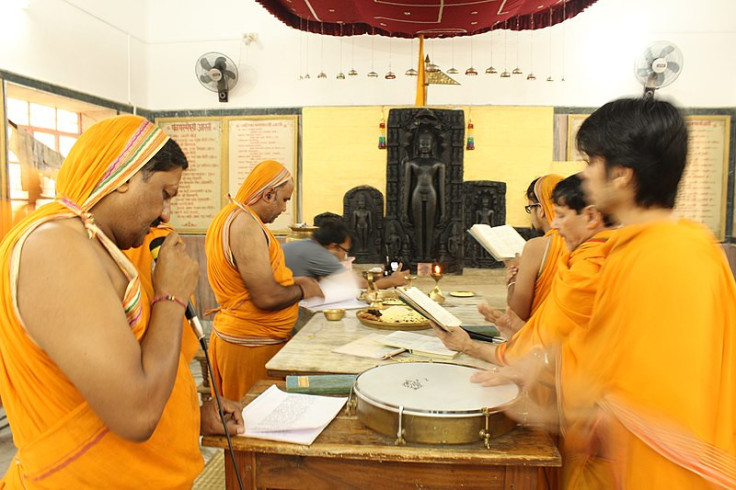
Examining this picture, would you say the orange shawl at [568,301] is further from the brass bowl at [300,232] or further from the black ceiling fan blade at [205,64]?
the black ceiling fan blade at [205,64]

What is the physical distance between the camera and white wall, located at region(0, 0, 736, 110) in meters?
Result: 5.95

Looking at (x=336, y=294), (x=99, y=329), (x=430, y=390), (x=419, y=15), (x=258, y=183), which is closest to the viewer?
(x=99, y=329)

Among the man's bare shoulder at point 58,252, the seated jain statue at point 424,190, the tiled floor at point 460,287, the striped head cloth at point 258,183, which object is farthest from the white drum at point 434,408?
the seated jain statue at point 424,190

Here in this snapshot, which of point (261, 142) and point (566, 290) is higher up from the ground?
point (261, 142)

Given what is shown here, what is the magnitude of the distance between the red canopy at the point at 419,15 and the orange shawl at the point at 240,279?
8.76ft

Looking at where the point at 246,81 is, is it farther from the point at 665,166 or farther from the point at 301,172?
the point at 665,166

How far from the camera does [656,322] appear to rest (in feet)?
3.58

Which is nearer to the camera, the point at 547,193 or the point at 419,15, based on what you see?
the point at 547,193

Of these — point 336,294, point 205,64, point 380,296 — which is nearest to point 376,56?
point 205,64

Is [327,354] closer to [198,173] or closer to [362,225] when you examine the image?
[362,225]

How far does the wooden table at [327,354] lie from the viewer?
203 cm

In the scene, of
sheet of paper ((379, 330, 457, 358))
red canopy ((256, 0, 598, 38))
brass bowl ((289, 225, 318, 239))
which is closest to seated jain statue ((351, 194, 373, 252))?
brass bowl ((289, 225, 318, 239))

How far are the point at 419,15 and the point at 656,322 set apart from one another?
14.5ft

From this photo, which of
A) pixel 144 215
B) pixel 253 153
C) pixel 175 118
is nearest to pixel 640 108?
pixel 144 215
